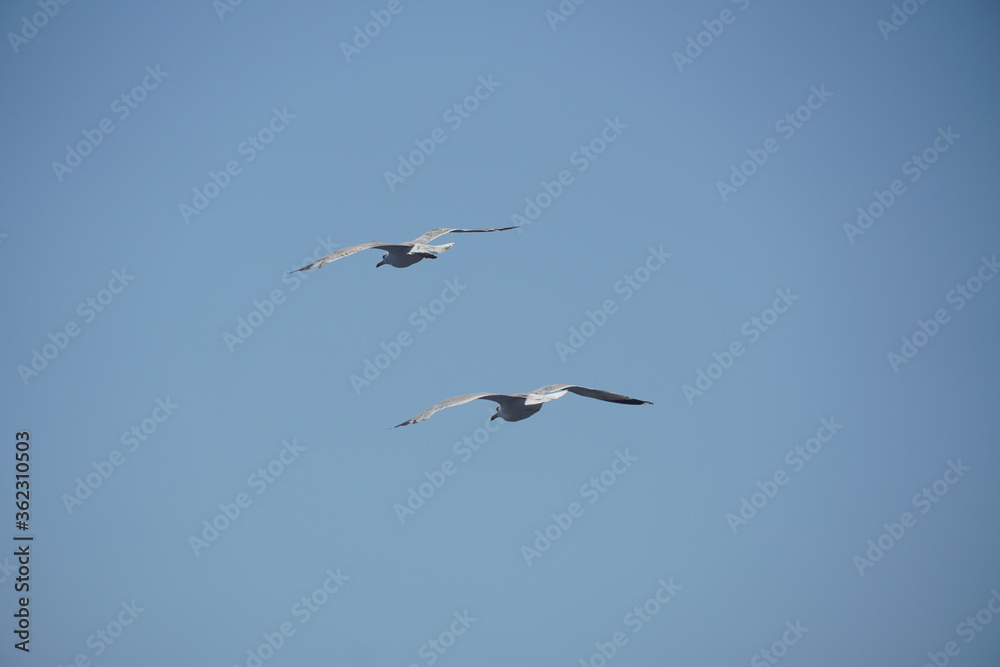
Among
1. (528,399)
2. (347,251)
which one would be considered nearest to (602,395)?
(528,399)

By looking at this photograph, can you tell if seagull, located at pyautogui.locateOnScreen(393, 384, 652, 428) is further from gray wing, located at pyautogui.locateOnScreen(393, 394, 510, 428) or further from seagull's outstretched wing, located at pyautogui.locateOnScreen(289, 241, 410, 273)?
seagull's outstretched wing, located at pyautogui.locateOnScreen(289, 241, 410, 273)

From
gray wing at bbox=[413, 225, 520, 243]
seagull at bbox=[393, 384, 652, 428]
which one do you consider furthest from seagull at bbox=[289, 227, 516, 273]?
seagull at bbox=[393, 384, 652, 428]

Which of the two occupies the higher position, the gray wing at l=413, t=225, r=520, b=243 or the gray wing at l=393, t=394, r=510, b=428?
the gray wing at l=413, t=225, r=520, b=243

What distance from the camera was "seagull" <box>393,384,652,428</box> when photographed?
118 ft

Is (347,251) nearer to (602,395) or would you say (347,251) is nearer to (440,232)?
(440,232)

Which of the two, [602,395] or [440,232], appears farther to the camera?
[440,232]

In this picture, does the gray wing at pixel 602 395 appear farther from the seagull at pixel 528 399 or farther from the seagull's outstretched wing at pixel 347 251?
the seagull's outstretched wing at pixel 347 251

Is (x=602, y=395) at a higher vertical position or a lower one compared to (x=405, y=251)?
lower

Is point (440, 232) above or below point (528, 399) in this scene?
above

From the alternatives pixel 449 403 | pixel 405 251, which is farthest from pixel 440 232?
pixel 449 403

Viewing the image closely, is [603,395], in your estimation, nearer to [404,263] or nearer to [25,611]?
[404,263]

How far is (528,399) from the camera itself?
121 ft

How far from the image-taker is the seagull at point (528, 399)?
35906 millimetres

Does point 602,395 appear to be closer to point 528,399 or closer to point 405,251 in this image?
point 528,399
